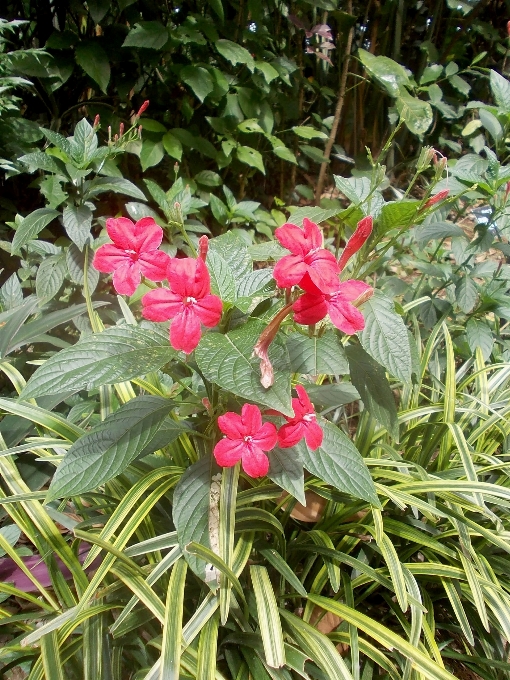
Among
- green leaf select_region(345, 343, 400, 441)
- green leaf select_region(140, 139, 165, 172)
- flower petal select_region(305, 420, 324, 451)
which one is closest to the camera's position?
flower petal select_region(305, 420, 324, 451)

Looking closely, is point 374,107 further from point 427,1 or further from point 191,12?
point 191,12

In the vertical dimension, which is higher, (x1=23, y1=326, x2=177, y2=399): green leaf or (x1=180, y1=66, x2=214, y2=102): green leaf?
(x1=180, y1=66, x2=214, y2=102): green leaf

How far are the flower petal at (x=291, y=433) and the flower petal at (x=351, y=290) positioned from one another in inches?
7.4

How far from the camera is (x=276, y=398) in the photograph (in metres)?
0.62

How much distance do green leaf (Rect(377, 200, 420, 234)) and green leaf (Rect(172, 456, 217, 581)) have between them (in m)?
0.49

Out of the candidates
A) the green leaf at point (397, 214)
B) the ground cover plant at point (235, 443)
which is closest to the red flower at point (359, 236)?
the ground cover plant at point (235, 443)

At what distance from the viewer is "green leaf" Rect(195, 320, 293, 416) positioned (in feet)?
2.02

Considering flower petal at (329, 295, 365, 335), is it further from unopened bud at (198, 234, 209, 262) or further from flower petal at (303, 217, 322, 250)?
unopened bud at (198, 234, 209, 262)

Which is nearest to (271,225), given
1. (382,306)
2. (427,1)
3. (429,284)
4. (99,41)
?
(429,284)

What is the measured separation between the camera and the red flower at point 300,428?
28.1 inches

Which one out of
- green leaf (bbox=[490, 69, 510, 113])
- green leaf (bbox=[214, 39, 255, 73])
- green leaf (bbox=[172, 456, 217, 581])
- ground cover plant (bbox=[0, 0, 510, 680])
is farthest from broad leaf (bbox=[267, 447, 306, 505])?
green leaf (bbox=[214, 39, 255, 73])

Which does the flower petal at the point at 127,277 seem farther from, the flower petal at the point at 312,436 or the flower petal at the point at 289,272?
the flower petal at the point at 312,436

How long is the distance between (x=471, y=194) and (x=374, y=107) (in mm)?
1706

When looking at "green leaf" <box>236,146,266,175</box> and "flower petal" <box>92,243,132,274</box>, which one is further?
"green leaf" <box>236,146,266,175</box>
